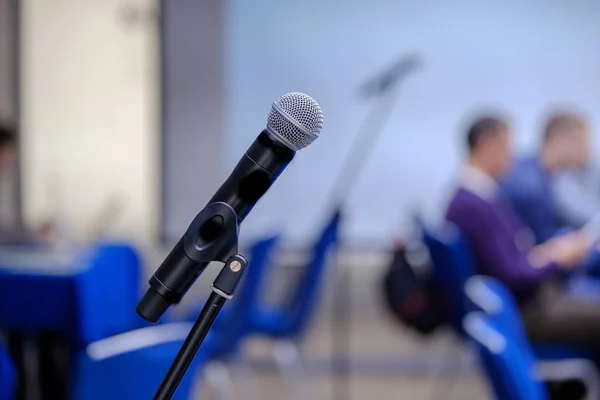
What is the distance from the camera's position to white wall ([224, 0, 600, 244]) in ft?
16.3

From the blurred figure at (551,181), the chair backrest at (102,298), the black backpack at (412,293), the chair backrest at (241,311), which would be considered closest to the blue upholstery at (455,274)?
the black backpack at (412,293)

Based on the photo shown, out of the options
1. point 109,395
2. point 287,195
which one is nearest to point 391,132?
point 287,195

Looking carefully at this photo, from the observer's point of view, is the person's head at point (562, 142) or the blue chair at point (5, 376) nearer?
the blue chair at point (5, 376)

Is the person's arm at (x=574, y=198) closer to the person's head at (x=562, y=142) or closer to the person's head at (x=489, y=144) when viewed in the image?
the person's head at (x=562, y=142)

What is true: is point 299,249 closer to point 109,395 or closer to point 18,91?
point 18,91

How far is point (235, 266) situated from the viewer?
64cm

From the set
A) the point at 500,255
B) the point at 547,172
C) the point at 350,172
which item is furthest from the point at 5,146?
the point at 547,172

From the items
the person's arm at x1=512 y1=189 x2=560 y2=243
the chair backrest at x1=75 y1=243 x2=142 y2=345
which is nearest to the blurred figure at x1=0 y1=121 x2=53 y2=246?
the chair backrest at x1=75 y1=243 x2=142 y2=345

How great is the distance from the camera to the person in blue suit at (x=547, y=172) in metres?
3.70

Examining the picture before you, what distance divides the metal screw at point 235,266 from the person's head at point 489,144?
2984 millimetres

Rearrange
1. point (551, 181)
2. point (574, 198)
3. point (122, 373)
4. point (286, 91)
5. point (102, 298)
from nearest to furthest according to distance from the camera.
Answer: point (122, 373), point (102, 298), point (551, 181), point (574, 198), point (286, 91)

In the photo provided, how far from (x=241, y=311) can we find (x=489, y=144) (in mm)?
1358

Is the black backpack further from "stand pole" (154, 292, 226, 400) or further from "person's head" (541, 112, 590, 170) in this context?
"stand pole" (154, 292, 226, 400)

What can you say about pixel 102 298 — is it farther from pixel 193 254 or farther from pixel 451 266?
pixel 193 254
